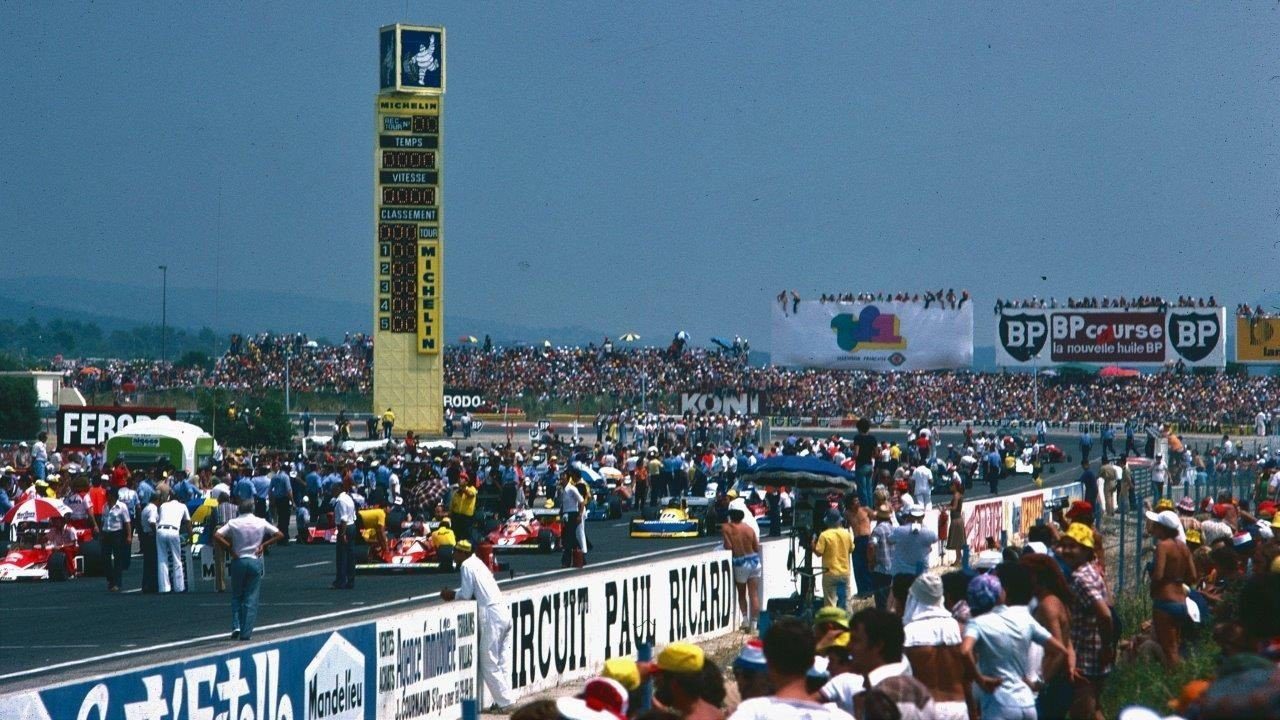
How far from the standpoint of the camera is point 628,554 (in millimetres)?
29109

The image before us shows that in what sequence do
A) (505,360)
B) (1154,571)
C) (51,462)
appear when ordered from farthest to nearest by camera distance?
(505,360)
(51,462)
(1154,571)

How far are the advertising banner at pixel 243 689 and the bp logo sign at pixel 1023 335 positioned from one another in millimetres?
72278

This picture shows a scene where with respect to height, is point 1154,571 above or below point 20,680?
above

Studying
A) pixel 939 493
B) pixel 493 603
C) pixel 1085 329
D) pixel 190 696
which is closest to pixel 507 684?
pixel 493 603

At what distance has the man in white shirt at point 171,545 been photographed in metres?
23.2

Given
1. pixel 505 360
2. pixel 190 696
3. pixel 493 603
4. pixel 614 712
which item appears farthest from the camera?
pixel 505 360

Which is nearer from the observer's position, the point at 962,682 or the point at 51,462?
the point at 962,682

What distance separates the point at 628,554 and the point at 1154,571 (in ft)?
56.4

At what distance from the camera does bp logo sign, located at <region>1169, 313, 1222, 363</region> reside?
261 feet

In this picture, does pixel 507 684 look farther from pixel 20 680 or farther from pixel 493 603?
pixel 20 680

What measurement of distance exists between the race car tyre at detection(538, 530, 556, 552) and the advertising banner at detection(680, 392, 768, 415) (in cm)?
4639

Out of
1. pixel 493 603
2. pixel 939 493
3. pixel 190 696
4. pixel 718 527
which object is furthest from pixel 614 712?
pixel 939 493

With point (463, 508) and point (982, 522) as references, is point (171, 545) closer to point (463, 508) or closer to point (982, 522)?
point (463, 508)

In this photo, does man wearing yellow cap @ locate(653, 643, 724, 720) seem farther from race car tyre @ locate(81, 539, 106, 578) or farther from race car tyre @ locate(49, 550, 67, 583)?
race car tyre @ locate(81, 539, 106, 578)
